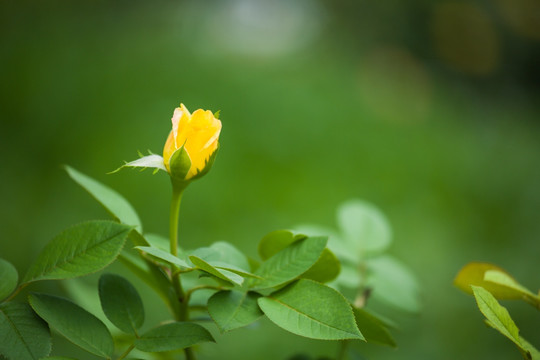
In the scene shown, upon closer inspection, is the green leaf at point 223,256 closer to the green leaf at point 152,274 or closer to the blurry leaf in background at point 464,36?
the green leaf at point 152,274

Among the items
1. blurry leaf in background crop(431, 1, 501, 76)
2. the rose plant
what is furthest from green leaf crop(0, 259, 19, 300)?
blurry leaf in background crop(431, 1, 501, 76)

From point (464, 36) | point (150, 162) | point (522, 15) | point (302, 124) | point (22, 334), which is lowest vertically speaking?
point (22, 334)

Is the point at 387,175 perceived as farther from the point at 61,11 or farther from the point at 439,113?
the point at 61,11

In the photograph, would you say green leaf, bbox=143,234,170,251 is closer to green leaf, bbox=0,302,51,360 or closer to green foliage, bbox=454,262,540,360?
green leaf, bbox=0,302,51,360

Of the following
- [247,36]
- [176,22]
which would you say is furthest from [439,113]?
[176,22]

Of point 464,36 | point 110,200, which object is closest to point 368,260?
point 110,200

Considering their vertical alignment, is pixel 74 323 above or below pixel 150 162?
below

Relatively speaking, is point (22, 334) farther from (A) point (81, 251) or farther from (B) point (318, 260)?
(B) point (318, 260)
